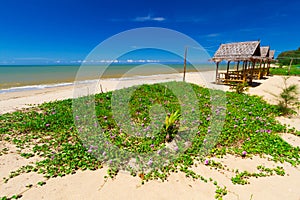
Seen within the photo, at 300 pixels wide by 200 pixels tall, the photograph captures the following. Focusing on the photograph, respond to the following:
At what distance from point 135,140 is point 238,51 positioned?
1220cm

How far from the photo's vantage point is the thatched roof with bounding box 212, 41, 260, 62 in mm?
11459

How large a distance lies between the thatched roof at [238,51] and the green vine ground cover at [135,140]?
23.6 feet

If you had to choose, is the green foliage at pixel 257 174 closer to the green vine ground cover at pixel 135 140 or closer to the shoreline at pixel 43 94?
the green vine ground cover at pixel 135 140

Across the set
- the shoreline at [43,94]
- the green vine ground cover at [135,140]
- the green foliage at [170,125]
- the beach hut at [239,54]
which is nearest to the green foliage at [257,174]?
the green vine ground cover at [135,140]

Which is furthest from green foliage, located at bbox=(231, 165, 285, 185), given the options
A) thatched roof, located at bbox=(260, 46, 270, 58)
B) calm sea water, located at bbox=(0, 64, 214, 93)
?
thatched roof, located at bbox=(260, 46, 270, 58)

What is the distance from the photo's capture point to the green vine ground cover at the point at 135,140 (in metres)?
2.77

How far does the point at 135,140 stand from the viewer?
360 centimetres

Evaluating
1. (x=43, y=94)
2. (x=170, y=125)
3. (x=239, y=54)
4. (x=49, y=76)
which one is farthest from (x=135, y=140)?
(x=49, y=76)

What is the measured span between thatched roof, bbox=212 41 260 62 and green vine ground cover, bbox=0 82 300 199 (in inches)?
283

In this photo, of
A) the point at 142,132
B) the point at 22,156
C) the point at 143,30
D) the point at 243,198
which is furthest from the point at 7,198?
the point at 143,30

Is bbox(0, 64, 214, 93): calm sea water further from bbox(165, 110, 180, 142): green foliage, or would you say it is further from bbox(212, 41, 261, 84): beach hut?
bbox(165, 110, 180, 142): green foliage

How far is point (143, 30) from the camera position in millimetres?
4141

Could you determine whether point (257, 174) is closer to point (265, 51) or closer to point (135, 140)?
point (135, 140)

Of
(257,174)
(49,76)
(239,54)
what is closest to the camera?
(257,174)
